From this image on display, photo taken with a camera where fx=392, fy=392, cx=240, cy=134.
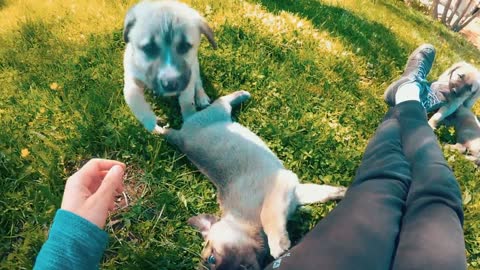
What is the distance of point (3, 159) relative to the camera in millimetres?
3371

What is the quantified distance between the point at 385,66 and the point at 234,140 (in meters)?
2.56

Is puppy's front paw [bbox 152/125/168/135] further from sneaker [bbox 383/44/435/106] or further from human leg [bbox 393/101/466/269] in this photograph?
sneaker [bbox 383/44/435/106]

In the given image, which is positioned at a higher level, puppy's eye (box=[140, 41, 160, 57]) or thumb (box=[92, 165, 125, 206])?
puppy's eye (box=[140, 41, 160, 57])

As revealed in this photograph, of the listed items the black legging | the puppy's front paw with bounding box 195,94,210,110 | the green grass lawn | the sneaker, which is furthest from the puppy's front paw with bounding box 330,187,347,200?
the puppy's front paw with bounding box 195,94,210,110

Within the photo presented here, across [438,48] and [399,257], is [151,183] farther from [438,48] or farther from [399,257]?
[438,48]

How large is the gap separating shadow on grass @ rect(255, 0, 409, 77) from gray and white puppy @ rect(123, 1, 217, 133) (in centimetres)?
229

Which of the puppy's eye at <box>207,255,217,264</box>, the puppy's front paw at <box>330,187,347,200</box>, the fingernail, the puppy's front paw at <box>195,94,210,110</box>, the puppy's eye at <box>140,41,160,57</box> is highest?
the puppy's eye at <box>140,41,160,57</box>

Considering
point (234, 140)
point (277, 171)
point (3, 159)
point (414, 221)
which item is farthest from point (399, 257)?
point (3, 159)

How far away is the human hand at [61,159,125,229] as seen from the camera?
80.7 inches

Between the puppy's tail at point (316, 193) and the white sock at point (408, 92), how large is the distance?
1.30 m

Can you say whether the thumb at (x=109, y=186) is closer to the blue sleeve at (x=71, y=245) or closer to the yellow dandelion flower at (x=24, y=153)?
the blue sleeve at (x=71, y=245)

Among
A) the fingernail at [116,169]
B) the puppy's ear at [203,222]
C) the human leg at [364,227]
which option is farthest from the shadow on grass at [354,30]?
the fingernail at [116,169]

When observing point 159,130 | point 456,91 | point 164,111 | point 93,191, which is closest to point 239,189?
point 159,130

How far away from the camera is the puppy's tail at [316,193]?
3506mm
